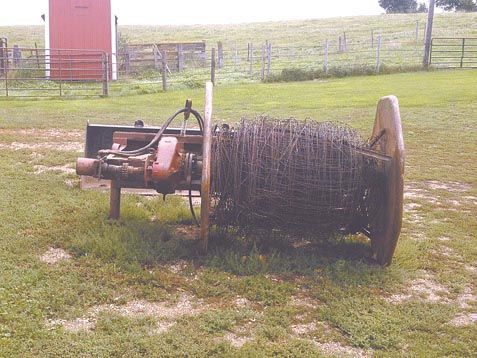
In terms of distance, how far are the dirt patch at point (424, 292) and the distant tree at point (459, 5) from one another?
71779 mm

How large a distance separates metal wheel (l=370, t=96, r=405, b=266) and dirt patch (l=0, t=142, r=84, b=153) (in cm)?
607

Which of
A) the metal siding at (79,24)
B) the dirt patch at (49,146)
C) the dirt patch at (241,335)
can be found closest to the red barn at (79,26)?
the metal siding at (79,24)

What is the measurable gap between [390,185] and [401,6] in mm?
79027

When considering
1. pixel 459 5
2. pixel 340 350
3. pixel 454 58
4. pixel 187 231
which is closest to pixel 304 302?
pixel 340 350

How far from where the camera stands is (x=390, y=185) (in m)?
4.90

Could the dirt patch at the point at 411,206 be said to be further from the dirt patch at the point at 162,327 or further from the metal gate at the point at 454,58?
the metal gate at the point at 454,58

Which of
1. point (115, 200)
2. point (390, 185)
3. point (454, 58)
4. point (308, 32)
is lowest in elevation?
point (115, 200)

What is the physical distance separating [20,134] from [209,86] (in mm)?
7268

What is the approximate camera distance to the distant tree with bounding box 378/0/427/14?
7706 centimetres

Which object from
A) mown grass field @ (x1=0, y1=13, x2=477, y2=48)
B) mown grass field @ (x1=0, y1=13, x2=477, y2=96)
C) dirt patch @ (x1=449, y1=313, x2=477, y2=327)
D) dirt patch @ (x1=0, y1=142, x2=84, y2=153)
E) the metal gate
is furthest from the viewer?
mown grass field @ (x1=0, y1=13, x2=477, y2=48)

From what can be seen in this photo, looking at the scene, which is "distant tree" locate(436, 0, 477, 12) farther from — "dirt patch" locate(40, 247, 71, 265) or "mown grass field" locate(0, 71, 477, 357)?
"dirt patch" locate(40, 247, 71, 265)

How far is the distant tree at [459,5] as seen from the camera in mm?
68625

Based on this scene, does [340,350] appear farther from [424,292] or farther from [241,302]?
[424,292]

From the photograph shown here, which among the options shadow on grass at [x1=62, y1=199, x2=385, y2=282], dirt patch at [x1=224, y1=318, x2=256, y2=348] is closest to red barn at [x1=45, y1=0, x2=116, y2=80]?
shadow on grass at [x1=62, y1=199, x2=385, y2=282]
